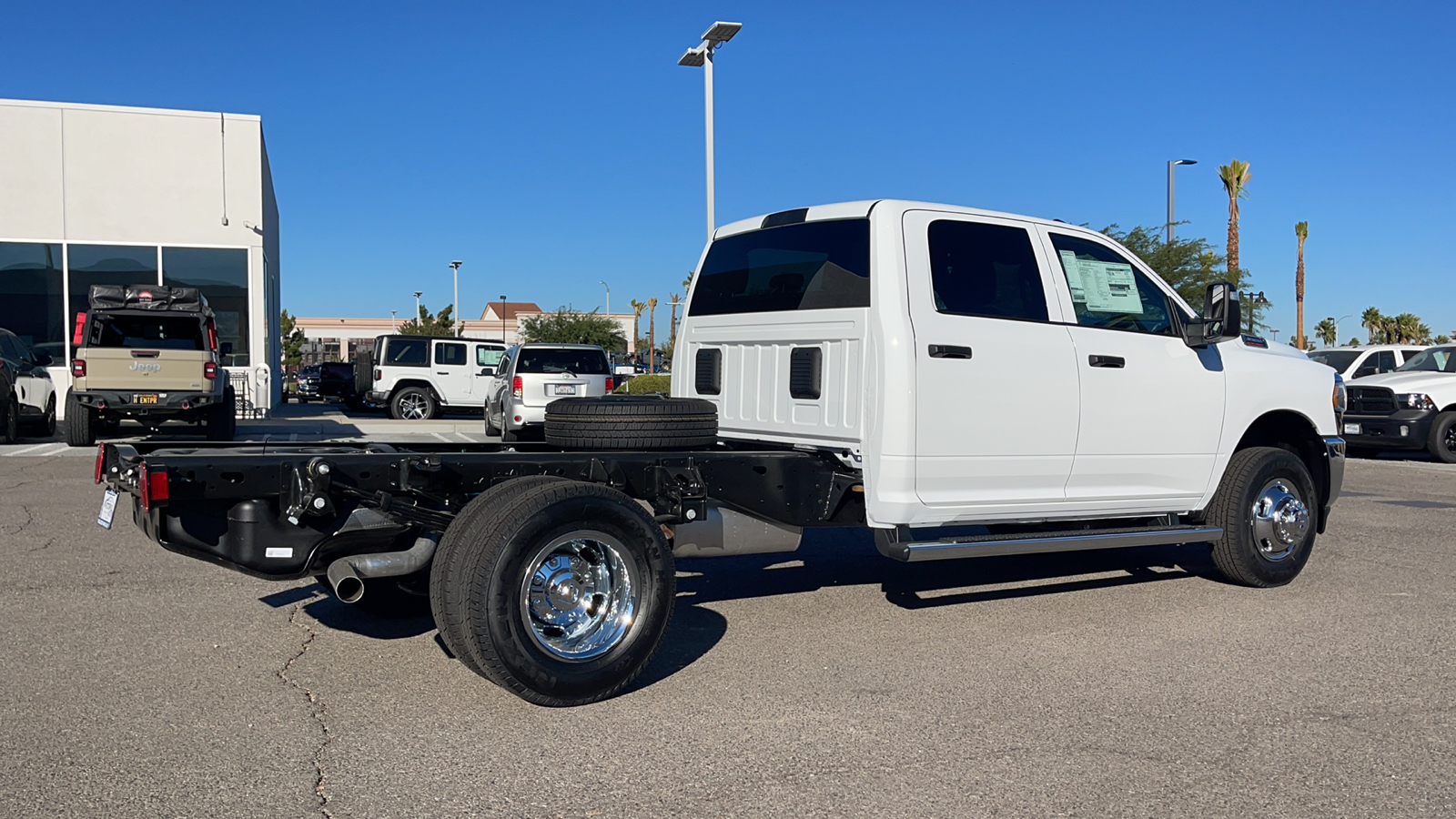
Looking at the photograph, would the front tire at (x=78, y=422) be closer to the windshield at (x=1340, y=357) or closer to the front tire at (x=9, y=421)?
the front tire at (x=9, y=421)

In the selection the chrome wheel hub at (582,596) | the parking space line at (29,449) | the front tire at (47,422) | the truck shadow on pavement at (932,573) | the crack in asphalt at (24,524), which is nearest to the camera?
the chrome wheel hub at (582,596)

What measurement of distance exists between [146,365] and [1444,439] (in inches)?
715

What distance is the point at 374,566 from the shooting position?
178 inches

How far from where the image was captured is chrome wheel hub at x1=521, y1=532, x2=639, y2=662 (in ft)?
14.8

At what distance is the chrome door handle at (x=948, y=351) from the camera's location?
552 centimetres

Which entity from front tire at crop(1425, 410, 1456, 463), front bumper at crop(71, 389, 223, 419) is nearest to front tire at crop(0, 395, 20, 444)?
front bumper at crop(71, 389, 223, 419)

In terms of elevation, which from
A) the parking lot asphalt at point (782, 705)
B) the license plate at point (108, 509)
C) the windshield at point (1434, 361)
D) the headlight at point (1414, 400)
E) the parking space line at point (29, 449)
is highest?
the windshield at point (1434, 361)

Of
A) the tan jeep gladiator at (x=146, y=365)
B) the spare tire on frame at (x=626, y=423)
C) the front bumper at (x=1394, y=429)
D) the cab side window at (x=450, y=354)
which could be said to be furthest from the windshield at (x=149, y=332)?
the front bumper at (x=1394, y=429)

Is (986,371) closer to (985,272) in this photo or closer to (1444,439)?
(985,272)

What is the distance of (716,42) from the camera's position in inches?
820

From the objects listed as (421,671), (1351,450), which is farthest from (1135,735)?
(1351,450)

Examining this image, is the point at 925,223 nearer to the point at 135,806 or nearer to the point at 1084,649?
the point at 1084,649

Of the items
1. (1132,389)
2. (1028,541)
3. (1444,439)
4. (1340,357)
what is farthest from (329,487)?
(1340,357)

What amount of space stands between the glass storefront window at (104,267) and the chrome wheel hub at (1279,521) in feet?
78.6
